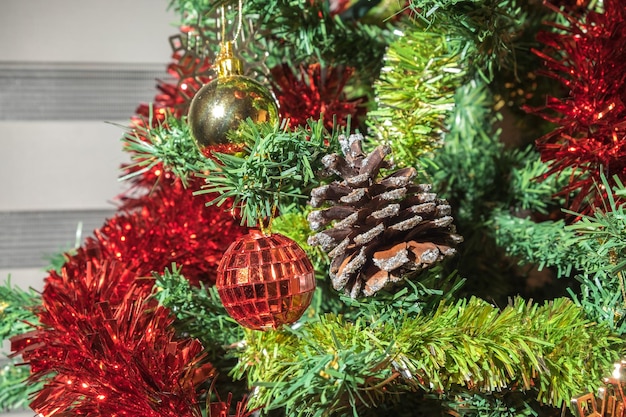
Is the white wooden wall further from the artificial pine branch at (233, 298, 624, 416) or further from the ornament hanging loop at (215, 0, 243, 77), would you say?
the artificial pine branch at (233, 298, 624, 416)

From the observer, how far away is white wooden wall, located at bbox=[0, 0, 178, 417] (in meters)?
0.78

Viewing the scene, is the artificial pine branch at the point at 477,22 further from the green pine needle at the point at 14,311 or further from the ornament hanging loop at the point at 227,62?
the green pine needle at the point at 14,311

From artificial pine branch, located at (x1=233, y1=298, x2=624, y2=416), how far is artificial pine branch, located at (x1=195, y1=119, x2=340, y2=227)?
7cm

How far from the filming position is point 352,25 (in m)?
0.46

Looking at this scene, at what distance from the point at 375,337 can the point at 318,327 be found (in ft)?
0.10

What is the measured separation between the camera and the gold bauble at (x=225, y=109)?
34cm

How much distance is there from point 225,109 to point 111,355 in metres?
0.15

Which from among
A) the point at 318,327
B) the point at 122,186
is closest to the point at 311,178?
the point at 318,327

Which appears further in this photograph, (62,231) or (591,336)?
(62,231)

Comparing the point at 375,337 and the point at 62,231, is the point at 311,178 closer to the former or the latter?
the point at 375,337

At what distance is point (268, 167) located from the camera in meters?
0.31

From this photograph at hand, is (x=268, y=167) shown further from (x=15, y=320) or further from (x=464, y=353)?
(x=15, y=320)

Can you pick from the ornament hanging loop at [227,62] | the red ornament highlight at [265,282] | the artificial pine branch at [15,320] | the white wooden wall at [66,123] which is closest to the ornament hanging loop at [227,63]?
the ornament hanging loop at [227,62]

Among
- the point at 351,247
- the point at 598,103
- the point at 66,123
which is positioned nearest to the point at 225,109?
the point at 351,247
